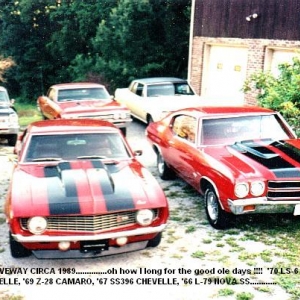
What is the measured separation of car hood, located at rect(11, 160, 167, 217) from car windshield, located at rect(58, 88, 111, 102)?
716 cm

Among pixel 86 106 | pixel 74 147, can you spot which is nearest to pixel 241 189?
pixel 74 147

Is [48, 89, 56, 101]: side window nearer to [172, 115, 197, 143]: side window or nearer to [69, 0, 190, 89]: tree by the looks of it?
[172, 115, 197, 143]: side window

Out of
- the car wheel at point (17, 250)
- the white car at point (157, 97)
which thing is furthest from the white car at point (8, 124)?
the car wheel at point (17, 250)

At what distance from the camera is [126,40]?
79.2ft

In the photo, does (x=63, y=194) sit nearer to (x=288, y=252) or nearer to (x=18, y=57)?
(x=288, y=252)

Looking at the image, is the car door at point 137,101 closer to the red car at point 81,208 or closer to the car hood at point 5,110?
the car hood at point 5,110

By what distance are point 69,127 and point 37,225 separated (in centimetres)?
206

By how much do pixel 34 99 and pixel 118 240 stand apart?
91.0 feet

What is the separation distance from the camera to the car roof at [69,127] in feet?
22.9

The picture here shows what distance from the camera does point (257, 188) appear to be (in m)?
6.37

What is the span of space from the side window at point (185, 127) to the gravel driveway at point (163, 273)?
1717 mm

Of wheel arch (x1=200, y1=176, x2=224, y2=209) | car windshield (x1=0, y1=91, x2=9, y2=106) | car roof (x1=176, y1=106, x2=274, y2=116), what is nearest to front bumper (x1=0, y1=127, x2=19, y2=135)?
car windshield (x1=0, y1=91, x2=9, y2=106)

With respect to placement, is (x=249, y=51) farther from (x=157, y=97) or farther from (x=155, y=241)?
(x=155, y=241)

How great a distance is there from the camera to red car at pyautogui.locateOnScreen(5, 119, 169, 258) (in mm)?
5387
